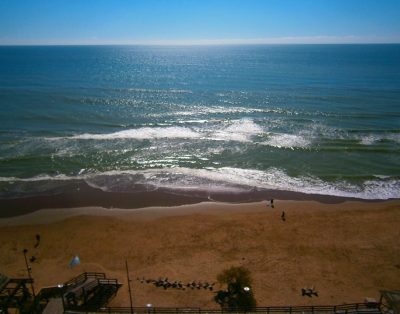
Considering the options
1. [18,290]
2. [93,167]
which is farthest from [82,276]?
[93,167]

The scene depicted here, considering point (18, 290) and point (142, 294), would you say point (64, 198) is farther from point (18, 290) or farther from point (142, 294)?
point (142, 294)

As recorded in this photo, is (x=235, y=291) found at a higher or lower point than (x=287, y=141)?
lower

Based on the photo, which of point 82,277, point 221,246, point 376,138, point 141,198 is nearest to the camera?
point 82,277

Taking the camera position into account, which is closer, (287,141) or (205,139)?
(287,141)

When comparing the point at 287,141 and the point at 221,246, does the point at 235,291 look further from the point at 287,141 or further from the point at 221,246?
the point at 287,141

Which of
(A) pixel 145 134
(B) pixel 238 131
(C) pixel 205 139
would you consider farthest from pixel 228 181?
(A) pixel 145 134

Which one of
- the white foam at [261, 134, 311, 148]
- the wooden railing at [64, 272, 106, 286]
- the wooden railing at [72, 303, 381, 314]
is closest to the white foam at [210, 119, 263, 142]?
the white foam at [261, 134, 311, 148]
